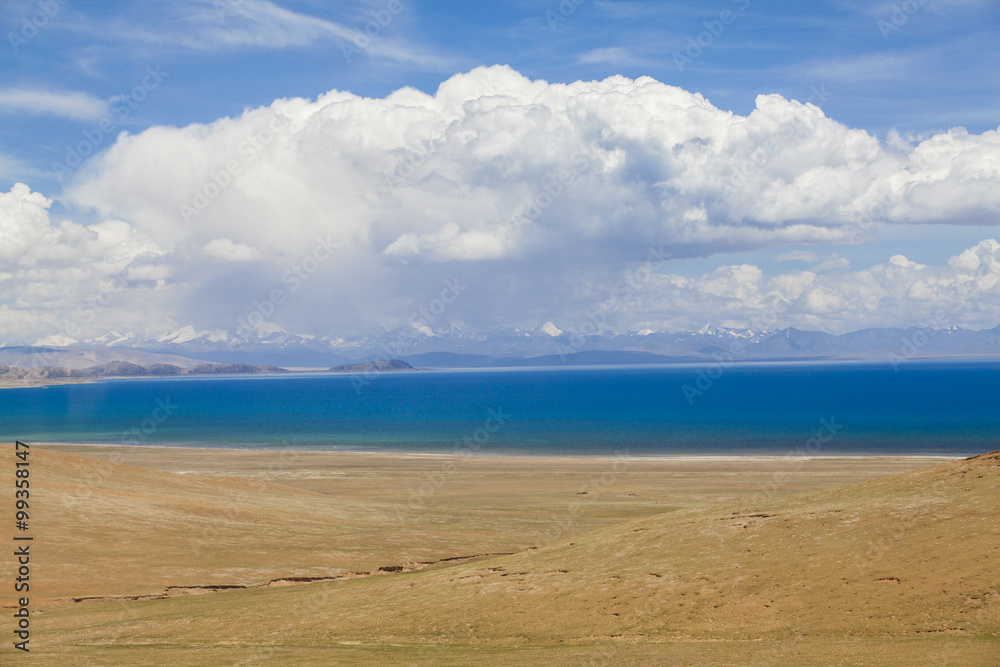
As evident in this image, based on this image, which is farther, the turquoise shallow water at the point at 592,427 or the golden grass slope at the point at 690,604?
the turquoise shallow water at the point at 592,427

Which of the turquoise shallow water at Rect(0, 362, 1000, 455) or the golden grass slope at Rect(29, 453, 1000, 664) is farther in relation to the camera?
the turquoise shallow water at Rect(0, 362, 1000, 455)

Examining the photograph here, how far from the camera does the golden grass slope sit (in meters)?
16.7

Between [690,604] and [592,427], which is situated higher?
[690,604]

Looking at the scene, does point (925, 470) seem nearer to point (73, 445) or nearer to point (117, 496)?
point (117, 496)

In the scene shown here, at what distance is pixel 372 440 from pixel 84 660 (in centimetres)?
9520

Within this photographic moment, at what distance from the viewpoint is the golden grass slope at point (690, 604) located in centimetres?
1670

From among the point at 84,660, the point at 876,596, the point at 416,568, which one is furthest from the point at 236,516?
the point at 876,596

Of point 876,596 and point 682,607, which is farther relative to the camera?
point 682,607

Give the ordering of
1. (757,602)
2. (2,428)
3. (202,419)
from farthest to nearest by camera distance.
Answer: (202,419), (2,428), (757,602)

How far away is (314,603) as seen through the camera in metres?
24.7

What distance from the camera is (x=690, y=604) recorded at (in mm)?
19609

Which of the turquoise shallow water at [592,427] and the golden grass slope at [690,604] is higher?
the golden grass slope at [690,604]

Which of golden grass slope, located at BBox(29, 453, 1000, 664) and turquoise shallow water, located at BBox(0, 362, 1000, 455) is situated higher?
golden grass slope, located at BBox(29, 453, 1000, 664)

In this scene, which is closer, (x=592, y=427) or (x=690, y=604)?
(x=690, y=604)
